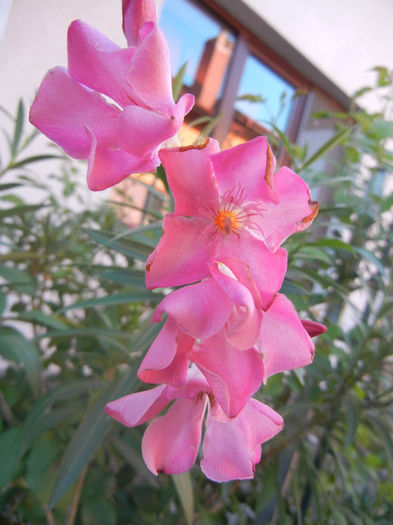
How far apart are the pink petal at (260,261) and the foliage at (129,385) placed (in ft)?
0.82

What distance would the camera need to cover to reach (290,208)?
0.24 metres

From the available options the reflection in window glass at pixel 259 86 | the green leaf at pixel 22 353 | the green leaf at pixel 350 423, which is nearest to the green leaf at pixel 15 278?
the green leaf at pixel 22 353

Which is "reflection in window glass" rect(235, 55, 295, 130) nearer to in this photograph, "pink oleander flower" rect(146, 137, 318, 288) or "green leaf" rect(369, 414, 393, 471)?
"green leaf" rect(369, 414, 393, 471)

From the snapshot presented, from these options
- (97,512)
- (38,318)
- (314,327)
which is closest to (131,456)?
(97,512)

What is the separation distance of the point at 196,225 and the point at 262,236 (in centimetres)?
5

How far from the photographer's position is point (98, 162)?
9.0 inches

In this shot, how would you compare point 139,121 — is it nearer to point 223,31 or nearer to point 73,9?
point 73,9

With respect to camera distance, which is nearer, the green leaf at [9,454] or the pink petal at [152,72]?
the pink petal at [152,72]

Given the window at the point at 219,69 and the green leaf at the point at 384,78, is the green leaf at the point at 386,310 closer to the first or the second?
the green leaf at the point at 384,78

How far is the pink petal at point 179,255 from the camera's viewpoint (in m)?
0.23

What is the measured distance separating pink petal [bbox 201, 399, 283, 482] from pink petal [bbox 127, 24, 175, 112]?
0.22 meters

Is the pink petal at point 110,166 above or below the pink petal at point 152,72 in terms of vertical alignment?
below

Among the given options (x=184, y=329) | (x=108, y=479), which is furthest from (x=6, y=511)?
(x=184, y=329)

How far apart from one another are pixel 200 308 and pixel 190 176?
0.27ft
